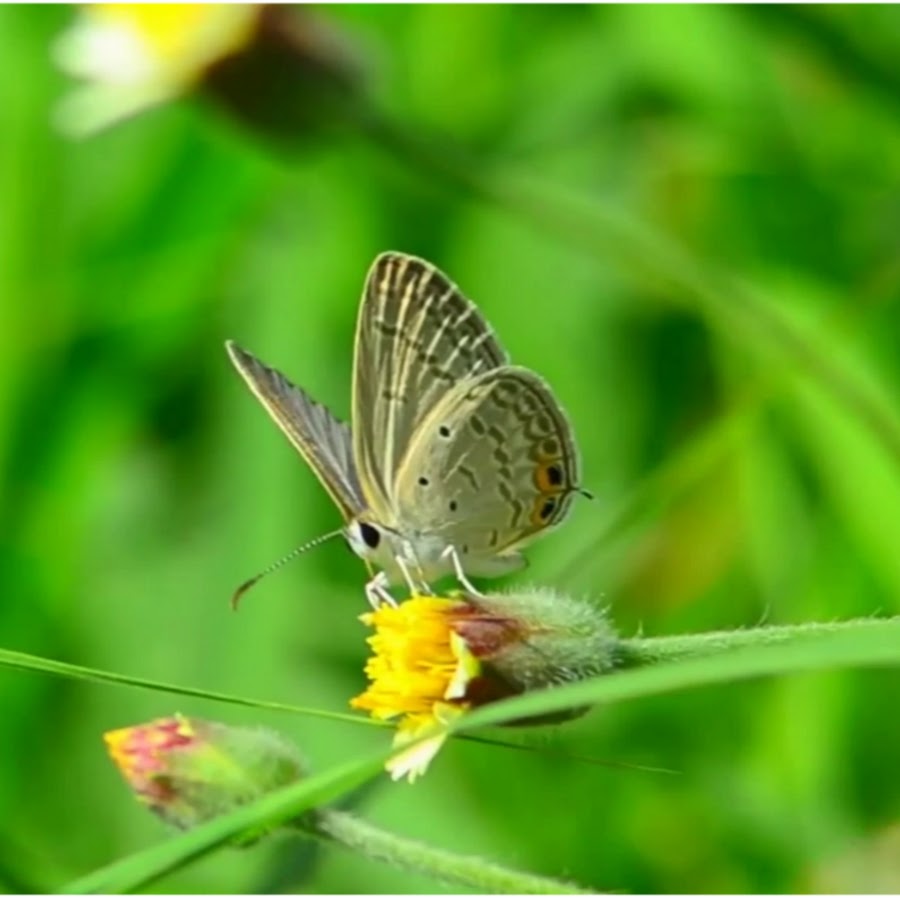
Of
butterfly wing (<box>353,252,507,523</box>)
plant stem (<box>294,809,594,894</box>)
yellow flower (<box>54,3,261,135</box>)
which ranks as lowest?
plant stem (<box>294,809,594,894</box>)

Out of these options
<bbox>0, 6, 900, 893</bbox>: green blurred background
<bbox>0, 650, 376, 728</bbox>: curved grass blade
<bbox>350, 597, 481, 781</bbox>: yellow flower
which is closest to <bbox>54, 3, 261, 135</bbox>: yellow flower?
<bbox>0, 6, 900, 893</bbox>: green blurred background

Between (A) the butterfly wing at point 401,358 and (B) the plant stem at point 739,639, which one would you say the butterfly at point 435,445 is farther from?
(B) the plant stem at point 739,639

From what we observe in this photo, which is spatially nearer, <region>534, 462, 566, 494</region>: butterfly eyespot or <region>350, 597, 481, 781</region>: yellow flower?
<region>350, 597, 481, 781</region>: yellow flower

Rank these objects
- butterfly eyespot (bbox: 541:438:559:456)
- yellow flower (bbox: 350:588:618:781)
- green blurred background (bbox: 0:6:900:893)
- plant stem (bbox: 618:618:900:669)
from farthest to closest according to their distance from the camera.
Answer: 1. green blurred background (bbox: 0:6:900:893)
2. butterfly eyespot (bbox: 541:438:559:456)
3. yellow flower (bbox: 350:588:618:781)
4. plant stem (bbox: 618:618:900:669)

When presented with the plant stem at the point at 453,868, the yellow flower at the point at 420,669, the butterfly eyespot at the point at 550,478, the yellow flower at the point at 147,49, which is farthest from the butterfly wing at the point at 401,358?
the yellow flower at the point at 147,49

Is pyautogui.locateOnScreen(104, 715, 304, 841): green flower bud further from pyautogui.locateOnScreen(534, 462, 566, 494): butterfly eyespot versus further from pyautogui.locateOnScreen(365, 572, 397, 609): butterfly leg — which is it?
pyautogui.locateOnScreen(534, 462, 566, 494): butterfly eyespot

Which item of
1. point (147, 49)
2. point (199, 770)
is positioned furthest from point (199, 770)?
point (147, 49)

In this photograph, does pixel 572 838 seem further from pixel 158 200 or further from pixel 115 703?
pixel 158 200
